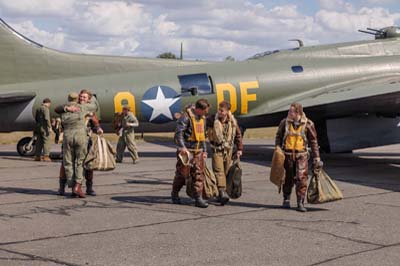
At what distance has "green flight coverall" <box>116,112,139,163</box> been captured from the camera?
18.4 m

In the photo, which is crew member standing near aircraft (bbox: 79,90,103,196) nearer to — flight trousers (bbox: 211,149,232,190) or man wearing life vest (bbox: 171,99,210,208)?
man wearing life vest (bbox: 171,99,210,208)

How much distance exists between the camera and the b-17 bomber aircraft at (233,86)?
733 inches

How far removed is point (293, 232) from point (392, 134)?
425 inches

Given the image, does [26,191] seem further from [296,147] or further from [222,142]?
[296,147]

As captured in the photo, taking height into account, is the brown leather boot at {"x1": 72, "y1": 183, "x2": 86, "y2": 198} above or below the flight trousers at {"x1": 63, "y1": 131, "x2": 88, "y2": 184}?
below

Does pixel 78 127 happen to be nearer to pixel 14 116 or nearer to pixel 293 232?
pixel 293 232

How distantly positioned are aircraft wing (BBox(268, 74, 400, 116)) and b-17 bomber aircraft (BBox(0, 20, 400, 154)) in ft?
0.09

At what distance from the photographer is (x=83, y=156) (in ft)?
38.5

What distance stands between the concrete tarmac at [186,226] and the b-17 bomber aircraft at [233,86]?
12.8ft

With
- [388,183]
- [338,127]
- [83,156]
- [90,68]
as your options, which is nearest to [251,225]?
[83,156]

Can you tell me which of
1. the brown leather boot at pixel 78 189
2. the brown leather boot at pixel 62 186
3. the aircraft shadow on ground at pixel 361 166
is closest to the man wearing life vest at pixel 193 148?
the brown leather boot at pixel 78 189

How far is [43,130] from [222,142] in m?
8.86

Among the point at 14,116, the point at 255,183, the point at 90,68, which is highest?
the point at 90,68

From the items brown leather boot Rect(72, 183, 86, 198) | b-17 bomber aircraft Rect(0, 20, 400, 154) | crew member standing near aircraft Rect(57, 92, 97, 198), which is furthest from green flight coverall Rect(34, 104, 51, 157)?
brown leather boot Rect(72, 183, 86, 198)
